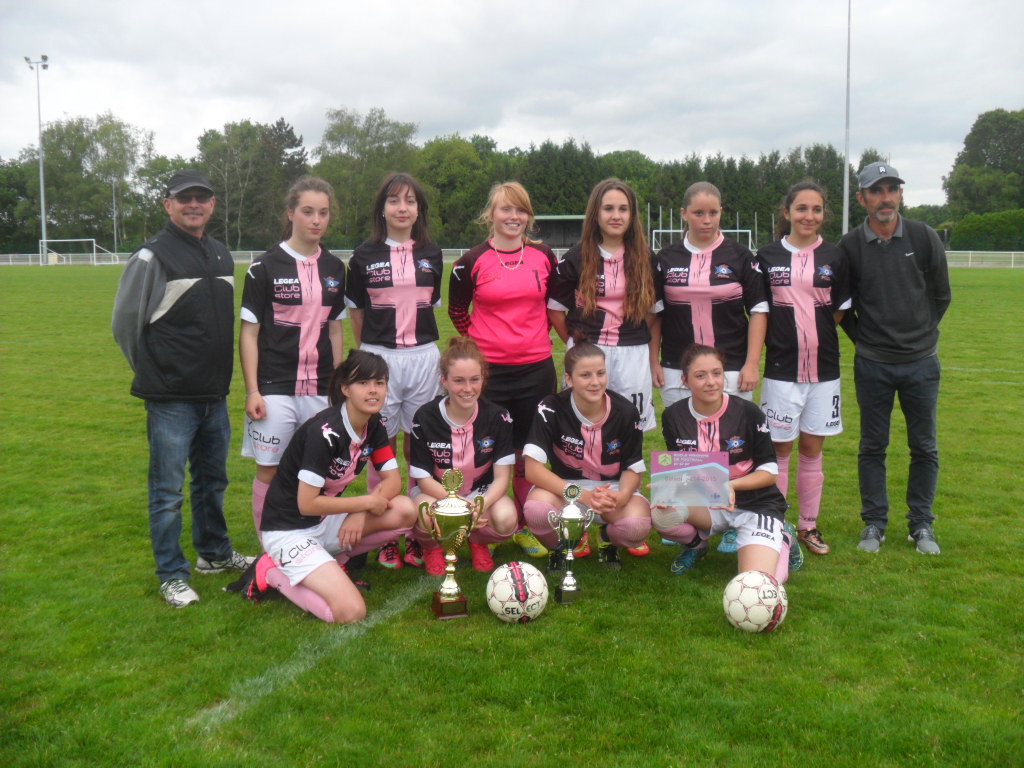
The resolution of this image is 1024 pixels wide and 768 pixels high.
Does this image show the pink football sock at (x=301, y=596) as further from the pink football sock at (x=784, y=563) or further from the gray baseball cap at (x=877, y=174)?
the gray baseball cap at (x=877, y=174)

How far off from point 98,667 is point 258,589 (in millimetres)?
790

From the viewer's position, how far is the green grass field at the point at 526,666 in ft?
8.46

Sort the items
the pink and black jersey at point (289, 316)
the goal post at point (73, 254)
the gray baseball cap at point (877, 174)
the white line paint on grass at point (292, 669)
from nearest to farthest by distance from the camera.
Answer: the white line paint on grass at point (292, 669), the pink and black jersey at point (289, 316), the gray baseball cap at point (877, 174), the goal post at point (73, 254)

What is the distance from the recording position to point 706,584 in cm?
401

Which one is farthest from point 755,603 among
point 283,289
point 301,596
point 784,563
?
point 283,289

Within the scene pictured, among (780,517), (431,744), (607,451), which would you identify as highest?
(607,451)

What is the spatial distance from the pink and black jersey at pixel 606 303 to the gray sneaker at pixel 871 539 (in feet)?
5.23

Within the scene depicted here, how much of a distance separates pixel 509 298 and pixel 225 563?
201 centimetres

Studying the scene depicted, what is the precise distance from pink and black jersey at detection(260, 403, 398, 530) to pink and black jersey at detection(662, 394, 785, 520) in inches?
63.6

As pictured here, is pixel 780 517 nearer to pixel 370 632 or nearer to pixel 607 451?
pixel 607 451

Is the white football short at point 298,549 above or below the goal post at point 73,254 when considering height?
below

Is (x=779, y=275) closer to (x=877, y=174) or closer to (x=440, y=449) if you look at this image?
(x=877, y=174)

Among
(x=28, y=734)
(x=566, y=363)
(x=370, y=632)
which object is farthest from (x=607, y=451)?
(x=28, y=734)

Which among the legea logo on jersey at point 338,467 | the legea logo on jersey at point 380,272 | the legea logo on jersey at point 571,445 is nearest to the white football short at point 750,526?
the legea logo on jersey at point 571,445
